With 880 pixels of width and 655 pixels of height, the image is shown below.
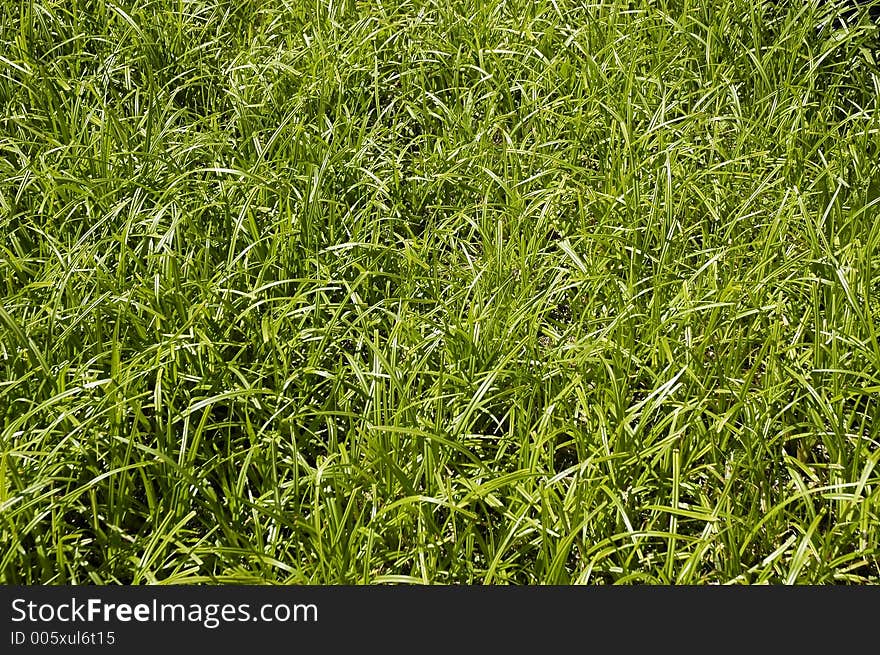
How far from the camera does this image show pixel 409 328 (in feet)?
8.13

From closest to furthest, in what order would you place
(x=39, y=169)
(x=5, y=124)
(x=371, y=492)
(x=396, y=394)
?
(x=371, y=492)
(x=396, y=394)
(x=39, y=169)
(x=5, y=124)

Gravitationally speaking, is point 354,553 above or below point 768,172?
below

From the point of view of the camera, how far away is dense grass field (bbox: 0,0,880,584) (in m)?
2.10

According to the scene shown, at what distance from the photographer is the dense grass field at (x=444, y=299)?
6.89 ft

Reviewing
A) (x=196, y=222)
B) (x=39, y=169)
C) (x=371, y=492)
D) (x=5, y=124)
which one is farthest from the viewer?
(x=5, y=124)

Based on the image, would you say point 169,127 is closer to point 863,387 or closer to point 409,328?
point 409,328

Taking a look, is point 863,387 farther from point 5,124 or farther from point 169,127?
point 5,124

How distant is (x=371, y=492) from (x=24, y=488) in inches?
29.3

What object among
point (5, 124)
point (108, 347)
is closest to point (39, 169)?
point (5, 124)

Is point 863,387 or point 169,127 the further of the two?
point 169,127

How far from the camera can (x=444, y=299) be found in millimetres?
2754

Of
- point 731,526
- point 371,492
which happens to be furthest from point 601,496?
point 371,492

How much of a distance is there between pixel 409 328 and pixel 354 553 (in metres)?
0.66

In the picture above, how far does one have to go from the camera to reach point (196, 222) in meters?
2.86
